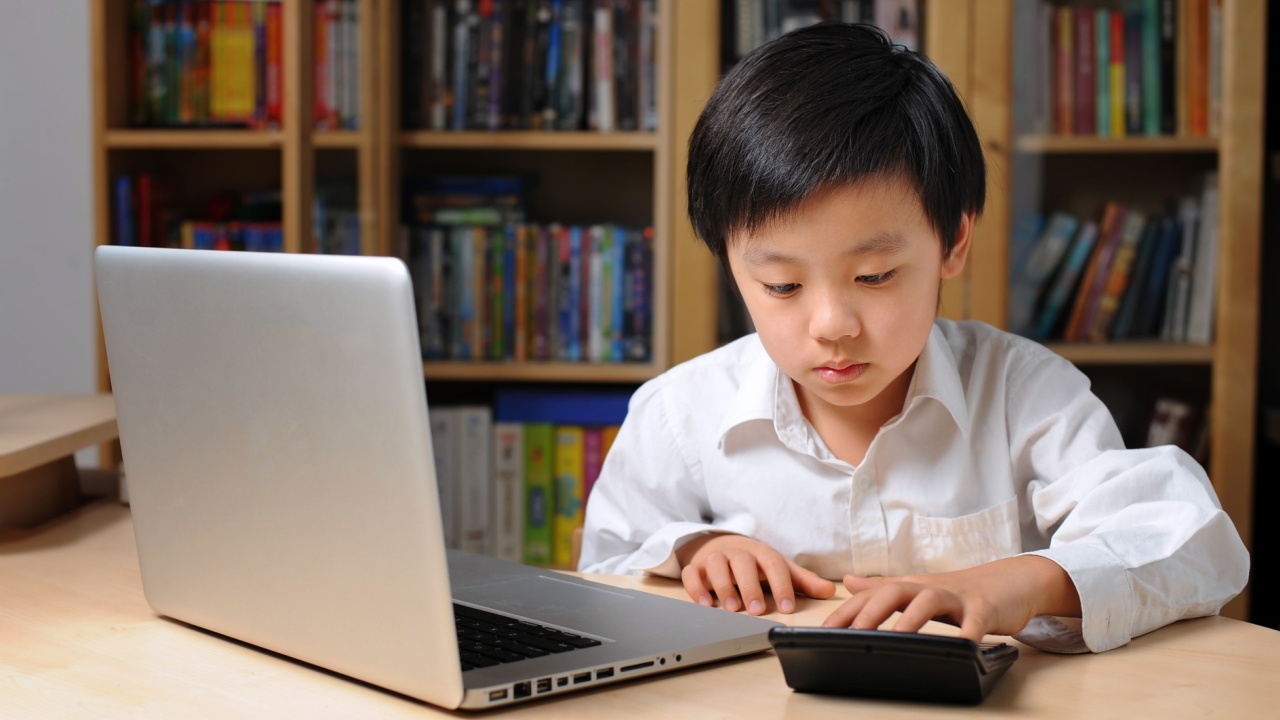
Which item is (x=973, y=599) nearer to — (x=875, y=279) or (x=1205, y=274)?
(x=875, y=279)

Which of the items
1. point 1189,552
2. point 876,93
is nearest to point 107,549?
point 876,93

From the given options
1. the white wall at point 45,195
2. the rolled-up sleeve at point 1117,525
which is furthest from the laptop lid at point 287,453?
the white wall at point 45,195

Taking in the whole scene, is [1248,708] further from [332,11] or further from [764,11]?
[332,11]

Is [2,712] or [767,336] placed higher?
[767,336]

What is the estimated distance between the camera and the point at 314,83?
2271mm

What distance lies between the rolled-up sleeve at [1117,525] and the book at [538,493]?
140cm

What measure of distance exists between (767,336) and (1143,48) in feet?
5.14

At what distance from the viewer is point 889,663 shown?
68cm

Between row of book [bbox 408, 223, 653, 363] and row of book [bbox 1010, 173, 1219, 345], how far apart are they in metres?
0.77

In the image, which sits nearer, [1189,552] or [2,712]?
[2,712]

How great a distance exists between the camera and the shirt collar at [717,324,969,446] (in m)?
1.08

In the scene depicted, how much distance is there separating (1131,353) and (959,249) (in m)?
1.33

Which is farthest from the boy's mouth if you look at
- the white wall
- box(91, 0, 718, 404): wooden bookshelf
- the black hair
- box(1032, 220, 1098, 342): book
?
the white wall

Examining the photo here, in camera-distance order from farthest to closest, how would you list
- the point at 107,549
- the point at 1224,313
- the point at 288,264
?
the point at 1224,313, the point at 107,549, the point at 288,264
